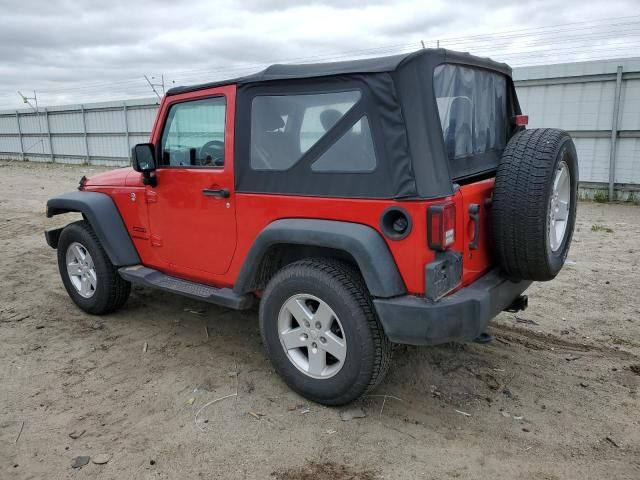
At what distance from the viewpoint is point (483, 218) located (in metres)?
3.08

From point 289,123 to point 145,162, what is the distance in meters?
1.33

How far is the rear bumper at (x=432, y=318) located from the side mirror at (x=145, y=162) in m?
2.14

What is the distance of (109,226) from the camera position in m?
4.27

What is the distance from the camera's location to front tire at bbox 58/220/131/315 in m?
4.39

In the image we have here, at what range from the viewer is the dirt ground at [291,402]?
8.71 ft

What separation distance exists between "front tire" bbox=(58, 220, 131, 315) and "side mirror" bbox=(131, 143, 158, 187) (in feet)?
2.89

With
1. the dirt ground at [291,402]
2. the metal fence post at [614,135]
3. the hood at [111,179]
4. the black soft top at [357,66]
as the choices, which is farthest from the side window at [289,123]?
the metal fence post at [614,135]

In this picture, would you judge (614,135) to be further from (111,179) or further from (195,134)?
(111,179)

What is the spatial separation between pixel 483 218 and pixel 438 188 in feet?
1.83

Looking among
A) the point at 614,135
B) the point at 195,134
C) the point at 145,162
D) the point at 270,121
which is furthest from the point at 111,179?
the point at 614,135

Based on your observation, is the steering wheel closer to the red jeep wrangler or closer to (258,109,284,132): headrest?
the red jeep wrangler

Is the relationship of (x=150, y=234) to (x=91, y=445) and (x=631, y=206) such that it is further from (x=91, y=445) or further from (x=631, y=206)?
(x=631, y=206)

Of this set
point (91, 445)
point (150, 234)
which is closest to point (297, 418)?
point (91, 445)

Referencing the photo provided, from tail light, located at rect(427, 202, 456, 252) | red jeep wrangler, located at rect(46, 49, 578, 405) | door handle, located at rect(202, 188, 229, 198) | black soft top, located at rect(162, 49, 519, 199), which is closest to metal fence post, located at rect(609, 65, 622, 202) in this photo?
red jeep wrangler, located at rect(46, 49, 578, 405)
